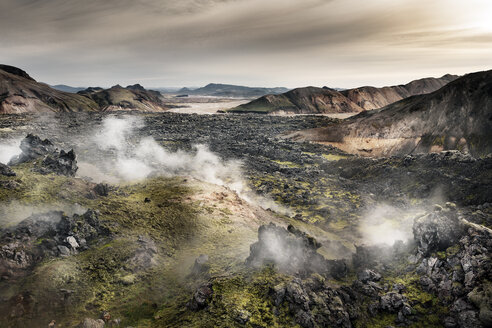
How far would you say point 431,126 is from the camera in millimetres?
84062

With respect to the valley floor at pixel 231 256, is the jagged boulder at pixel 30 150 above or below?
above

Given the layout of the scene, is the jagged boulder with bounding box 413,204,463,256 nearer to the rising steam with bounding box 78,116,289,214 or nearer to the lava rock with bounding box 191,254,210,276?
the lava rock with bounding box 191,254,210,276

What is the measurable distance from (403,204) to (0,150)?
254ft

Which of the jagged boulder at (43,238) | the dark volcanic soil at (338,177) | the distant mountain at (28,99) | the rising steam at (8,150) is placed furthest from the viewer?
the distant mountain at (28,99)

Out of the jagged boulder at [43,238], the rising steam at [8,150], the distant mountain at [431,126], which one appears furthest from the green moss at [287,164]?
the rising steam at [8,150]

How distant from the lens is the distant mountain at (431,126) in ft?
241

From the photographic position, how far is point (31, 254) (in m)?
22.1

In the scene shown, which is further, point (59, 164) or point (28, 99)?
point (28, 99)

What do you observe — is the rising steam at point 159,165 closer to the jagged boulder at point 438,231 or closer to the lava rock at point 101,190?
the lava rock at point 101,190

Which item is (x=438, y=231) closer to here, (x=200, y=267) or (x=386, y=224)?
(x=386, y=224)

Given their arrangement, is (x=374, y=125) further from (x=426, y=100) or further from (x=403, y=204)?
(x=403, y=204)

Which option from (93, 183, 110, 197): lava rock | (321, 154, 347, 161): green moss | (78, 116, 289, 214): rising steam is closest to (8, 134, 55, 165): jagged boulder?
(78, 116, 289, 214): rising steam

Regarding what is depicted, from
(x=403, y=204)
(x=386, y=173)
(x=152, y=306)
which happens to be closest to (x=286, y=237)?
(x=152, y=306)

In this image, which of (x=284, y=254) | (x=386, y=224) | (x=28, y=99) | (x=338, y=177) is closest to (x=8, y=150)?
(x=284, y=254)
